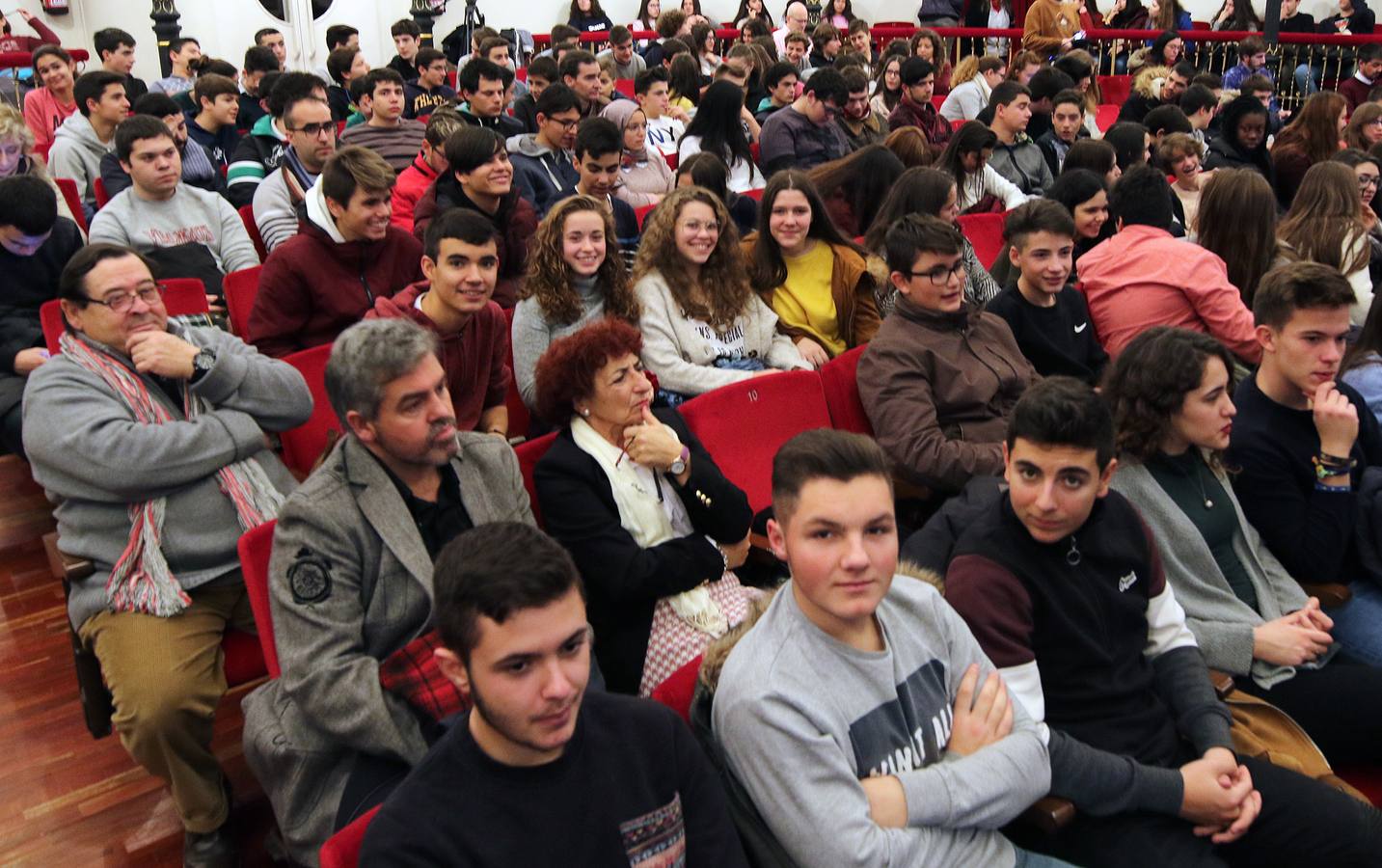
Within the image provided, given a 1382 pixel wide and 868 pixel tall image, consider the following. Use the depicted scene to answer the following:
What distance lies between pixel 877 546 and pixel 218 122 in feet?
17.0

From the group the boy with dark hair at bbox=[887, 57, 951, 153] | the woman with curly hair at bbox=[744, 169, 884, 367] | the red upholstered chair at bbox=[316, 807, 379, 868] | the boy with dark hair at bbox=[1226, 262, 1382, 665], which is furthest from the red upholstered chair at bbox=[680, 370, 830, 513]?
the boy with dark hair at bbox=[887, 57, 951, 153]

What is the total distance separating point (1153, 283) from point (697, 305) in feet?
4.61

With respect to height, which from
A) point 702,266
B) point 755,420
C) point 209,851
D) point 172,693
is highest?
point 702,266

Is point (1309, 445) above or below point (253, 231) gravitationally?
below

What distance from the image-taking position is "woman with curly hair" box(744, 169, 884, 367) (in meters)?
3.48

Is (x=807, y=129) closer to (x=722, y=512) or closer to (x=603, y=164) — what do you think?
(x=603, y=164)

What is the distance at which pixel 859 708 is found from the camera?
149cm

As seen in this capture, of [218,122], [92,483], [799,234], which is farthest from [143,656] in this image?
[218,122]

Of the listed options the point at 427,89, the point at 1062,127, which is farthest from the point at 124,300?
the point at 427,89

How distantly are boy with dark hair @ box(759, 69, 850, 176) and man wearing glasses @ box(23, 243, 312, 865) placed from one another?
3.58m

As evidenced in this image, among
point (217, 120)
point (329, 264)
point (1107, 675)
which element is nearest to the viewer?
point (1107, 675)

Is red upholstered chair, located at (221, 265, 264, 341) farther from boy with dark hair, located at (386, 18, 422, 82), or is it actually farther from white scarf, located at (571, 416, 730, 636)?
boy with dark hair, located at (386, 18, 422, 82)

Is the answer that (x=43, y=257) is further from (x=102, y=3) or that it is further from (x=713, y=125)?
(x=102, y=3)

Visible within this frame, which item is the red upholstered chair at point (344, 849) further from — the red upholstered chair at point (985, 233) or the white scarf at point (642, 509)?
the red upholstered chair at point (985, 233)
